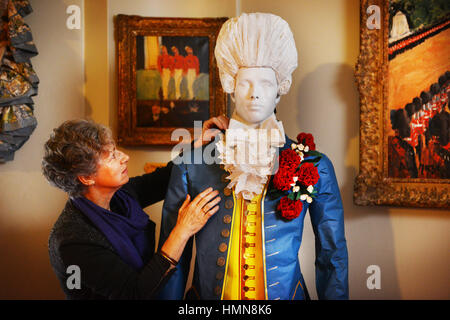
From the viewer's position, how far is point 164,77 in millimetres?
2055

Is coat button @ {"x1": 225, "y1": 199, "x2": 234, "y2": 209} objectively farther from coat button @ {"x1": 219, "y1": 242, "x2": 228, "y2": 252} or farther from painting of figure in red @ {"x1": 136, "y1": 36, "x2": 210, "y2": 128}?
painting of figure in red @ {"x1": 136, "y1": 36, "x2": 210, "y2": 128}

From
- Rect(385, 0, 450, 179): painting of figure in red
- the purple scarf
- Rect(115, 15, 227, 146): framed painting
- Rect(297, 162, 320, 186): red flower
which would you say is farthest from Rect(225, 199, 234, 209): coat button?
Rect(385, 0, 450, 179): painting of figure in red

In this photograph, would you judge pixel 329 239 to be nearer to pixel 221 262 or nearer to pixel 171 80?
pixel 221 262

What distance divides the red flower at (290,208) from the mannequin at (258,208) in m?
0.04

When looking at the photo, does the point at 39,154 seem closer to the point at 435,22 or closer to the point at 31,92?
the point at 31,92

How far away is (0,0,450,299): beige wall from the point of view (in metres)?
1.85

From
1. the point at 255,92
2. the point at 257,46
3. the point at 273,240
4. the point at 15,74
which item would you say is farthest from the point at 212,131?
the point at 15,74

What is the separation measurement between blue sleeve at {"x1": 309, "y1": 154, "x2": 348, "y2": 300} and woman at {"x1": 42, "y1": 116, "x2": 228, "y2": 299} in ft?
1.29

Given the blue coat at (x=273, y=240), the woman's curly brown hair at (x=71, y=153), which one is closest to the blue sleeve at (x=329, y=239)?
the blue coat at (x=273, y=240)

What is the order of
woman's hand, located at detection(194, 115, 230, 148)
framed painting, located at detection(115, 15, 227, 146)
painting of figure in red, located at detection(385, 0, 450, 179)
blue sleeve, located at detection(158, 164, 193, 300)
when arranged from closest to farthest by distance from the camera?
blue sleeve, located at detection(158, 164, 193, 300)
woman's hand, located at detection(194, 115, 230, 148)
painting of figure in red, located at detection(385, 0, 450, 179)
framed painting, located at detection(115, 15, 227, 146)

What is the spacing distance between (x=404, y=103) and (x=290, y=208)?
37.9 inches

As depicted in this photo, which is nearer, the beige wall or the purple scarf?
the purple scarf
